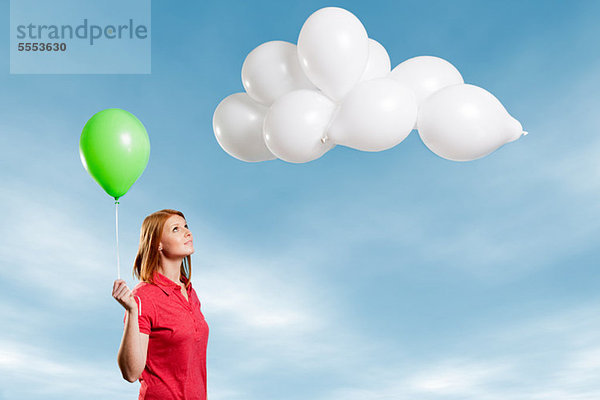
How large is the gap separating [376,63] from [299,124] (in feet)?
2.17

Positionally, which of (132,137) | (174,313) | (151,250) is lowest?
(174,313)

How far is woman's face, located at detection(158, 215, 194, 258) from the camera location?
3.57m

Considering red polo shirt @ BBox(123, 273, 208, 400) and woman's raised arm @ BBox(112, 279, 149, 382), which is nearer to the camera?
woman's raised arm @ BBox(112, 279, 149, 382)

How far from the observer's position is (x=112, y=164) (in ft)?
11.7

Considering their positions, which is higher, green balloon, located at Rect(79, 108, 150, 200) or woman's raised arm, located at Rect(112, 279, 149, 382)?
green balloon, located at Rect(79, 108, 150, 200)

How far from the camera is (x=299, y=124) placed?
3.36 m

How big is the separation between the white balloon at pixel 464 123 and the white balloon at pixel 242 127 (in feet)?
3.06

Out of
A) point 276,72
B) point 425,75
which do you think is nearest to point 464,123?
point 425,75

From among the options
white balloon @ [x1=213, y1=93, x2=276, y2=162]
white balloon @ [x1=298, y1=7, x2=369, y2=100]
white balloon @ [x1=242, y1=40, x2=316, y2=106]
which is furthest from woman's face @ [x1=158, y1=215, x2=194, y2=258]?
white balloon @ [x1=298, y1=7, x2=369, y2=100]

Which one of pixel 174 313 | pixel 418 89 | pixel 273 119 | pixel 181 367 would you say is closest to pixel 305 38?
pixel 273 119

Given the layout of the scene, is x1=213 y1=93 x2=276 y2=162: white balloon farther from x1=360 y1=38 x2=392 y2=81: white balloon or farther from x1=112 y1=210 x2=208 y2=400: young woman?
x1=360 y1=38 x2=392 y2=81: white balloon

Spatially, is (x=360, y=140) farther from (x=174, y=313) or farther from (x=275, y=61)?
(x=174, y=313)

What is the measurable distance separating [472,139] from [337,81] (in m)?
0.75

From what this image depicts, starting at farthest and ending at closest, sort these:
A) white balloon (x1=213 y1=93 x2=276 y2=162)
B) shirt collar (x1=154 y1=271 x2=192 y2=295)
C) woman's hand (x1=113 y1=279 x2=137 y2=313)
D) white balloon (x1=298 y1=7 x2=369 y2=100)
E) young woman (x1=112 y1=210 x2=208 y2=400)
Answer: white balloon (x1=213 y1=93 x2=276 y2=162) → shirt collar (x1=154 y1=271 x2=192 y2=295) → white balloon (x1=298 y1=7 x2=369 y2=100) → young woman (x1=112 y1=210 x2=208 y2=400) → woman's hand (x1=113 y1=279 x2=137 y2=313)
